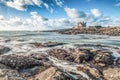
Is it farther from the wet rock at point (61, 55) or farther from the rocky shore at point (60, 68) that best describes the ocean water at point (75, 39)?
the rocky shore at point (60, 68)

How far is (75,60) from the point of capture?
24.0m

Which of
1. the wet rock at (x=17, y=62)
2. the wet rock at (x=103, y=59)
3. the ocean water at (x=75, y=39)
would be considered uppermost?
the wet rock at (x=17, y=62)

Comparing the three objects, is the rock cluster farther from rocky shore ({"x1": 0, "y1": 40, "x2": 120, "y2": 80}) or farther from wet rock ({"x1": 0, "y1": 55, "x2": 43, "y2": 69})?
wet rock ({"x1": 0, "y1": 55, "x2": 43, "y2": 69})

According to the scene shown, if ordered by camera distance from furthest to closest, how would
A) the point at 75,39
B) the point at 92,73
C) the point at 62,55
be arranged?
the point at 75,39
the point at 62,55
the point at 92,73

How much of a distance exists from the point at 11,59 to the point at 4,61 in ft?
2.71

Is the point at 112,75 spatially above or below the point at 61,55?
below

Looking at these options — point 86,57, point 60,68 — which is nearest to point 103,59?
point 86,57

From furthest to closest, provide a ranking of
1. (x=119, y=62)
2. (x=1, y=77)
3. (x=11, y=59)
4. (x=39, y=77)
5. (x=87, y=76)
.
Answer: (x=119, y=62) → (x=11, y=59) → (x=87, y=76) → (x=39, y=77) → (x=1, y=77)

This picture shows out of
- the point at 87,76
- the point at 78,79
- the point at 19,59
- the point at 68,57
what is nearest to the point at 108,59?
the point at 68,57

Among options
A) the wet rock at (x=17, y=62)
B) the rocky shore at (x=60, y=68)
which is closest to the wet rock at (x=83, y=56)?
the rocky shore at (x=60, y=68)

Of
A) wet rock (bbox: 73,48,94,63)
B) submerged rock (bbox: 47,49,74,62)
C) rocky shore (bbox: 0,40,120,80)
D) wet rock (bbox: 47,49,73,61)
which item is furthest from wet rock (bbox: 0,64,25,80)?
wet rock (bbox: 47,49,73,61)

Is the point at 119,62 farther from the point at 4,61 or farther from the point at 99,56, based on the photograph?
the point at 4,61

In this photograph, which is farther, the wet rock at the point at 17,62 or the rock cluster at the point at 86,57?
the rock cluster at the point at 86,57

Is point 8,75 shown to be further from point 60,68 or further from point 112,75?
point 112,75
